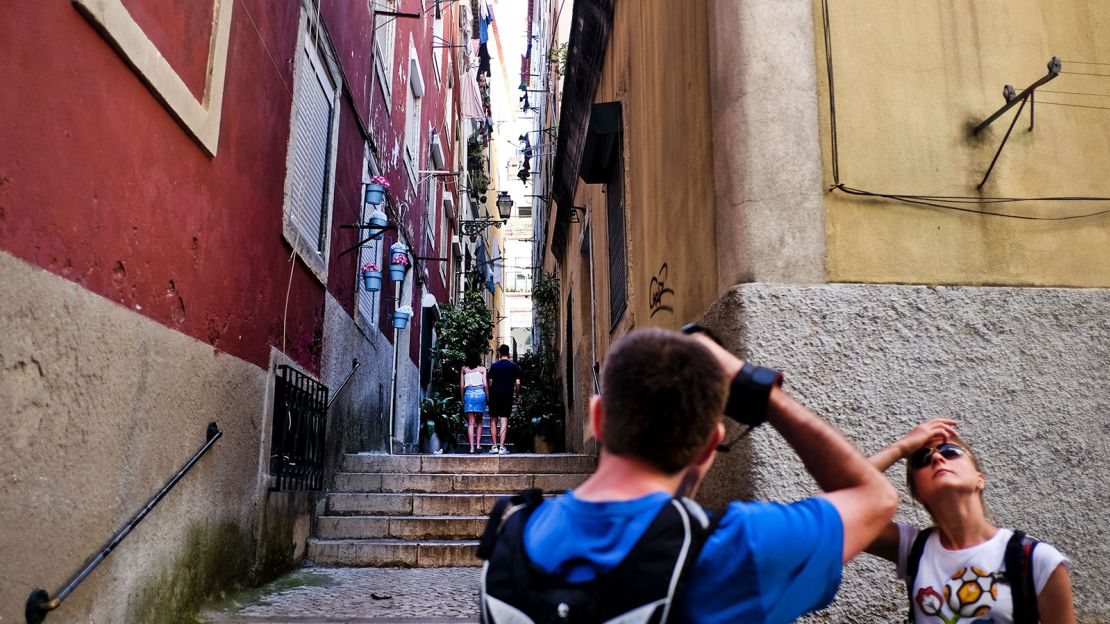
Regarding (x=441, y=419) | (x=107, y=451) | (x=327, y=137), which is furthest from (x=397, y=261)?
(x=107, y=451)

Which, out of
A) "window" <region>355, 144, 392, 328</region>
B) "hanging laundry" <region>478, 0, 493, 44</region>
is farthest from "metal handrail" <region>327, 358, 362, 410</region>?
"hanging laundry" <region>478, 0, 493, 44</region>

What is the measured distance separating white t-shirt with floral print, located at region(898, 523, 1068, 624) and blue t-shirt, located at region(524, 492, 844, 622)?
0.98m

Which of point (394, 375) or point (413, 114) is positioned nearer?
point (394, 375)

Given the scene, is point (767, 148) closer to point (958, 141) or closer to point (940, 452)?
point (958, 141)

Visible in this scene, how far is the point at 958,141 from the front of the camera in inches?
150

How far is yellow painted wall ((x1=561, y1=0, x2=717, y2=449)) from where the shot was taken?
13.9 ft

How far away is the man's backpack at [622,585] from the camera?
1.23 meters

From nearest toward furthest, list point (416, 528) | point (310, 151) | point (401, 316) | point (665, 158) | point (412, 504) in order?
point (665, 158) < point (416, 528) < point (412, 504) < point (310, 151) < point (401, 316)

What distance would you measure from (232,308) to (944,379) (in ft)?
13.3

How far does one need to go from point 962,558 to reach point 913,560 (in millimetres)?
143

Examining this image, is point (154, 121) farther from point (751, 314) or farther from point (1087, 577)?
point (1087, 577)

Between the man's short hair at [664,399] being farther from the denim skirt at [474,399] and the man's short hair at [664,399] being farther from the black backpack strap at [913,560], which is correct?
the denim skirt at [474,399]

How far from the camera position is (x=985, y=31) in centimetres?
395

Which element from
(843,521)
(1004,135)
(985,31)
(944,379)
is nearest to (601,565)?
(843,521)
